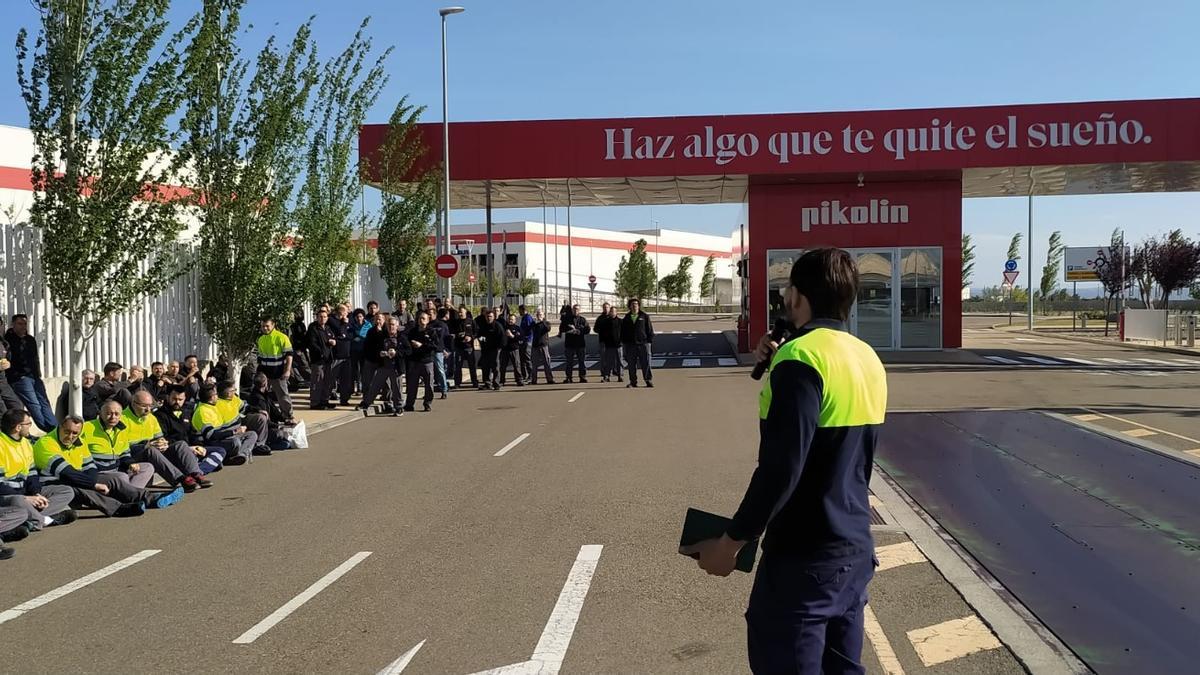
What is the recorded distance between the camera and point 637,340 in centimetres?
1944

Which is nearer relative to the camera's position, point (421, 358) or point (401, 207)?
point (421, 358)

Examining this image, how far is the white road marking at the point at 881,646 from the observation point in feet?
15.2

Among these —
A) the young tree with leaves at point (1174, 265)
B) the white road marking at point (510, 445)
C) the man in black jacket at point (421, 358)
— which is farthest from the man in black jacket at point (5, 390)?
the young tree with leaves at point (1174, 265)

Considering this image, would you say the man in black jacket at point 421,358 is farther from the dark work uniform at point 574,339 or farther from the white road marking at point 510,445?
the dark work uniform at point 574,339

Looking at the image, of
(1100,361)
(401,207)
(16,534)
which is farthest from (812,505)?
(1100,361)

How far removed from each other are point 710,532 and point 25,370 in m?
11.3

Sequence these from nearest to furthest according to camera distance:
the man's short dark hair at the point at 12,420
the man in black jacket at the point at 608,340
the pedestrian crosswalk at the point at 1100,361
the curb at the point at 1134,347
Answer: the man's short dark hair at the point at 12,420 < the man in black jacket at the point at 608,340 < the pedestrian crosswalk at the point at 1100,361 < the curb at the point at 1134,347

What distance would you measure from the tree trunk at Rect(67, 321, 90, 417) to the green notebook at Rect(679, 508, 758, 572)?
11844 millimetres

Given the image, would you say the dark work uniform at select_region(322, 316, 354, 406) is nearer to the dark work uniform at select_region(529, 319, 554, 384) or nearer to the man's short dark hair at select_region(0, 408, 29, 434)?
the dark work uniform at select_region(529, 319, 554, 384)

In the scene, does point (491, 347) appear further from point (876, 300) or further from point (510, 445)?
point (876, 300)

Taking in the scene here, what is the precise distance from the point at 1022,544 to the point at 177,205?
440 inches

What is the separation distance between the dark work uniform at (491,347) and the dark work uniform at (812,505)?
16786mm

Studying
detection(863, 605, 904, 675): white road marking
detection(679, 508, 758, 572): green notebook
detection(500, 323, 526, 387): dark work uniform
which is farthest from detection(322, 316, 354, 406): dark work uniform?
detection(679, 508, 758, 572): green notebook

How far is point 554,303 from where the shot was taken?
275ft
